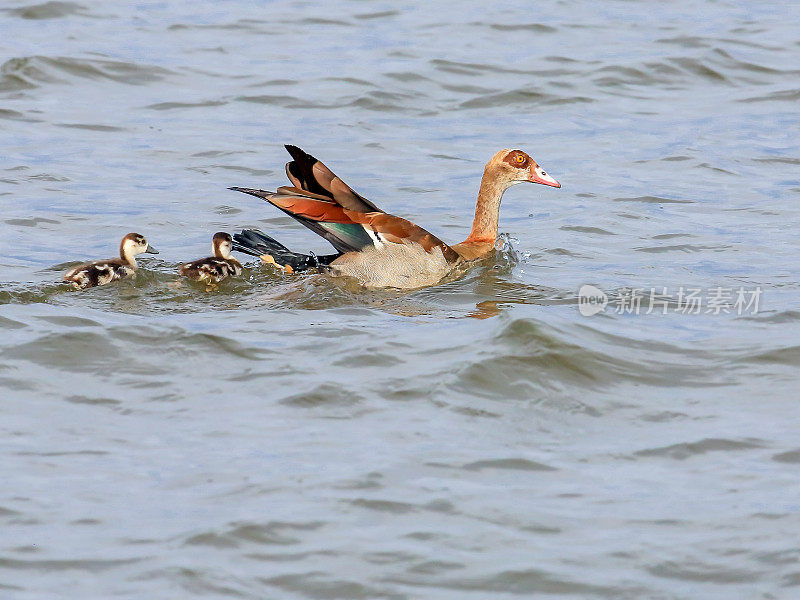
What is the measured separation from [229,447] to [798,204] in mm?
8033

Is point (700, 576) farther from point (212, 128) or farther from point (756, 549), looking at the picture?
point (212, 128)

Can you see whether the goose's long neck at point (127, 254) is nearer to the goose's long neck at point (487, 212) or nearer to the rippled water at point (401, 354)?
the rippled water at point (401, 354)

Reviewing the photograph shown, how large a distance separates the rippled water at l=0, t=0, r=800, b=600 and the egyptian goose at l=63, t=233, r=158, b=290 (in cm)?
15

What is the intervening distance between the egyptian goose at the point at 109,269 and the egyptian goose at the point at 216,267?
1.37ft

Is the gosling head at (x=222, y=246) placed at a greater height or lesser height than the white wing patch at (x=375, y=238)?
lesser

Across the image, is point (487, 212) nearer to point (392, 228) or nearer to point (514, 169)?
point (514, 169)

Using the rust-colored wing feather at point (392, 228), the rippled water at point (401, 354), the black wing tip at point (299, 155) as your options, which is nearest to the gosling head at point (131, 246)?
the rippled water at point (401, 354)

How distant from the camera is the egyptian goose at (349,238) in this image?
953 cm

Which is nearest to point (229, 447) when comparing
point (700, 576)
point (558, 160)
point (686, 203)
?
point (700, 576)

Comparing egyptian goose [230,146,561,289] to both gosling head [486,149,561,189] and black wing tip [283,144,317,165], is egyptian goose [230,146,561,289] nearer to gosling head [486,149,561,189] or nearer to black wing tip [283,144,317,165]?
black wing tip [283,144,317,165]

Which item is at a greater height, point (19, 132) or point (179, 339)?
point (19, 132)

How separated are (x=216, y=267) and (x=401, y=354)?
7.14ft

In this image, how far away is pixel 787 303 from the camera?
30.4ft

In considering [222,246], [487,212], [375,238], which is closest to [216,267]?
[222,246]
